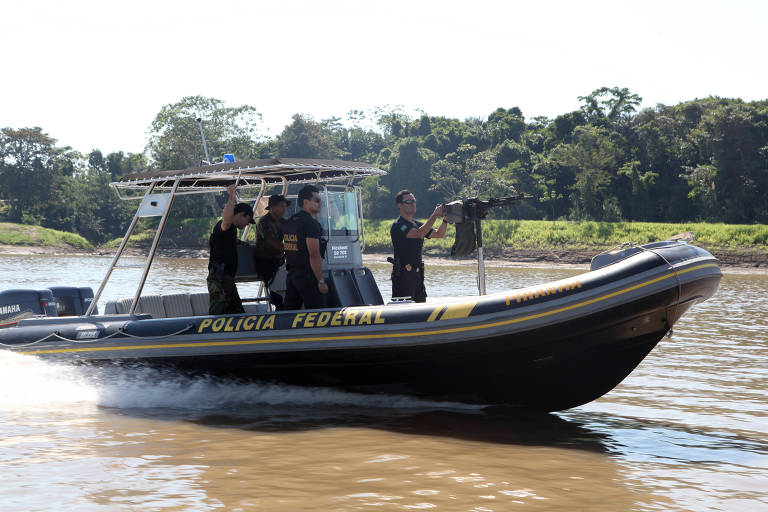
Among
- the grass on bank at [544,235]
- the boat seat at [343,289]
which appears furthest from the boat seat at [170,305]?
the grass on bank at [544,235]

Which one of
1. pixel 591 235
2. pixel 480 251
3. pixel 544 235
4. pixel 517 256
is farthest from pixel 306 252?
pixel 544 235

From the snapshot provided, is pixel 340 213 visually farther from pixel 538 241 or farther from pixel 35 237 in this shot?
pixel 35 237

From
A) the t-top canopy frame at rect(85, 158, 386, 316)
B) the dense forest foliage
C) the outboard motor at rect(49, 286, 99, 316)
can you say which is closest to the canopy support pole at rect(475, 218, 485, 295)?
the t-top canopy frame at rect(85, 158, 386, 316)

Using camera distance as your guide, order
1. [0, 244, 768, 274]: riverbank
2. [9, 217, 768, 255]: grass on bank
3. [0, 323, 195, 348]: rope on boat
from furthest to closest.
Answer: [9, 217, 768, 255]: grass on bank
[0, 244, 768, 274]: riverbank
[0, 323, 195, 348]: rope on boat

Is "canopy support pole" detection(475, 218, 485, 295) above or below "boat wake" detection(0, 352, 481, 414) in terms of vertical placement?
above

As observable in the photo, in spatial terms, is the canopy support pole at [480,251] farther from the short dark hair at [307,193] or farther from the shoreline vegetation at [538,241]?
the shoreline vegetation at [538,241]

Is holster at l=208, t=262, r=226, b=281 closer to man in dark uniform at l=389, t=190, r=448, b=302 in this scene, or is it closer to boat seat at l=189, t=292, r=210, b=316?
boat seat at l=189, t=292, r=210, b=316

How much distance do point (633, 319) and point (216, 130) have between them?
168ft

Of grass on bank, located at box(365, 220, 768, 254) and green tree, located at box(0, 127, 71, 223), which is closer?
grass on bank, located at box(365, 220, 768, 254)

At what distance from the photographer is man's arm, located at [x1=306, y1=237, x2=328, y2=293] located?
6078 millimetres

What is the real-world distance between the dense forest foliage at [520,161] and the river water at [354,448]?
36.8 m

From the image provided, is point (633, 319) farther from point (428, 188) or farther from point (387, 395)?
point (428, 188)

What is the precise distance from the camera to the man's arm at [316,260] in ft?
19.9

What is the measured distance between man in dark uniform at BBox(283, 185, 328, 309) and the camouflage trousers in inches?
19.2
